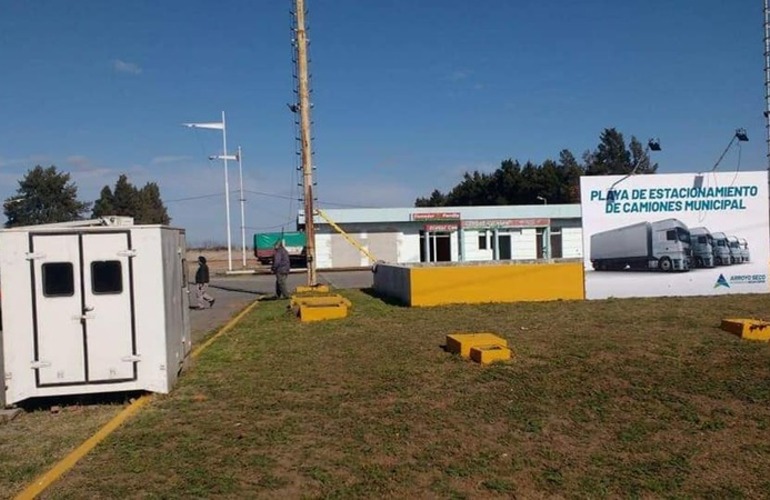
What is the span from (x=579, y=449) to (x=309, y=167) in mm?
17533

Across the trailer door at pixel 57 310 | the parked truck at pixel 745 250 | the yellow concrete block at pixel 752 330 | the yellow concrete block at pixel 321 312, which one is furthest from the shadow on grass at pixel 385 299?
the trailer door at pixel 57 310

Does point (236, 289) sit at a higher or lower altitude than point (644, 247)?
lower

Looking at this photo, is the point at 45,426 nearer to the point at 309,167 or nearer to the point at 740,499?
the point at 740,499

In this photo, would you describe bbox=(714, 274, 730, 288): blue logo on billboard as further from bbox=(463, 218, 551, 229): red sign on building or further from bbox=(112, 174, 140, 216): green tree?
bbox=(112, 174, 140, 216): green tree

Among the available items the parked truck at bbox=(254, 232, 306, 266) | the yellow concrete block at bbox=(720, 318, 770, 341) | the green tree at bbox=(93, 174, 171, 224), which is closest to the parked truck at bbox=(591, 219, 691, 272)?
the yellow concrete block at bbox=(720, 318, 770, 341)

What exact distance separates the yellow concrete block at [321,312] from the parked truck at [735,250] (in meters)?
11.3

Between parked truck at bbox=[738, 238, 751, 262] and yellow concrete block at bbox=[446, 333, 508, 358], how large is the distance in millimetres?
12142

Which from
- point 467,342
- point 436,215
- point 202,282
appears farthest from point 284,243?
point 467,342

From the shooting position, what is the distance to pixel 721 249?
18.6 m

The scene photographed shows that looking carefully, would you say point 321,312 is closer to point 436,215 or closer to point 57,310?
point 57,310

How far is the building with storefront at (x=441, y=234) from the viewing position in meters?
46.3

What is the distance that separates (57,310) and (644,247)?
15.4m

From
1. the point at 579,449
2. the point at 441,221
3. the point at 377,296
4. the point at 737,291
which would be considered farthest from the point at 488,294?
the point at 441,221

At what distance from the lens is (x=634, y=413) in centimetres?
665
